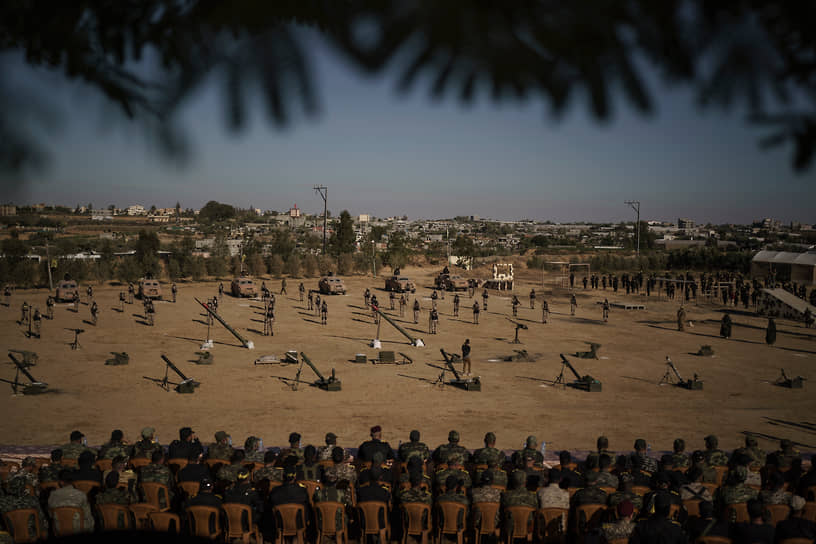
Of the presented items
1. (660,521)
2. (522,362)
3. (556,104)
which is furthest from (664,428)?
(556,104)

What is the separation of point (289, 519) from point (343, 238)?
68.6 meters

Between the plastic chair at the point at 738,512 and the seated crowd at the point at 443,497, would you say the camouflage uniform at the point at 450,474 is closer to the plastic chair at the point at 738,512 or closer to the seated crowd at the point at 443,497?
the seated crowd at the point at 443,497

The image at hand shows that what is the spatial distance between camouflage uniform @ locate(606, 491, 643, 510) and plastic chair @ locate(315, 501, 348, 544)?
11.9 ft

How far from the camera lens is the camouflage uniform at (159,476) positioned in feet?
26.1

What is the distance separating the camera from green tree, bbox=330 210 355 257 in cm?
7488

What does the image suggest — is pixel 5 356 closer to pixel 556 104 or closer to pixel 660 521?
pixel 660 521

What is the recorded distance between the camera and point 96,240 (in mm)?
84125

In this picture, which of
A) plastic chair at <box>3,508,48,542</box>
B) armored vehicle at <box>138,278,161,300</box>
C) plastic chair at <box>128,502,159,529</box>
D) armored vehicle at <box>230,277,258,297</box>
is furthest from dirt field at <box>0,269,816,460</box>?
armored vehicle at <box>230,277,258,297</box>

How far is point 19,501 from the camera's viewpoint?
7.07 metres

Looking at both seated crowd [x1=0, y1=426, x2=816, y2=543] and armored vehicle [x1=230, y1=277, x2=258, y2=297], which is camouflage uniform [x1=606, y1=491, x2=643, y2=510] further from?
armored vehicle [x1=230, y1=277, x2=258, y2=297]

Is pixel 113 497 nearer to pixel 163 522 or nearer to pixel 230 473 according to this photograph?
pixel 163 522

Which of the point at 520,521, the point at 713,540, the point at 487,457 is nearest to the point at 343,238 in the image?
the point at 487,457

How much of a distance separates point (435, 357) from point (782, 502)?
18.9 m

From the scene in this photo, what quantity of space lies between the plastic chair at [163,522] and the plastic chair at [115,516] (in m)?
0.33
